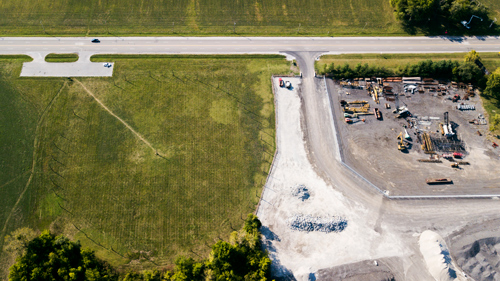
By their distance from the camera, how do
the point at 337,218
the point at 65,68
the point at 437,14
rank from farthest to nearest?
the point at 437,14 → the point at 65,68 → the point at 337,218

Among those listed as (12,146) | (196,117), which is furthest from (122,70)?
(12,146)

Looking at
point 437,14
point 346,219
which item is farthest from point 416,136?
point 437,14

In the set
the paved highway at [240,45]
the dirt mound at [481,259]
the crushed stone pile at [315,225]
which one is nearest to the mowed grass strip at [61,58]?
the paved highway at [240,45]

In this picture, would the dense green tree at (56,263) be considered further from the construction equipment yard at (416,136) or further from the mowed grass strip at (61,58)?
the construction equipment yard at (416,136)

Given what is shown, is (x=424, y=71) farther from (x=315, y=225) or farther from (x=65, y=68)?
(x=65, y=68)

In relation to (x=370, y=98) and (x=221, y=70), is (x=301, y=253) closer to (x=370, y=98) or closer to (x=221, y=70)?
(x=370, y=98)

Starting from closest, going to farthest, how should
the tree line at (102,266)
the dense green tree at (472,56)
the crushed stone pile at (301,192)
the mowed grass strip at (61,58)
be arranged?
the tree line at (102,266)
the crushed stone pile at (301,192)
the dense green tree at (472,56)
the mowed grass strip at (61,58)

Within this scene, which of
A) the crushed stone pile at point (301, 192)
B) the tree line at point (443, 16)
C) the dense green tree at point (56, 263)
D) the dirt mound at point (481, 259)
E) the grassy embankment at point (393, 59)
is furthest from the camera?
the tree line at point (443, 16)
